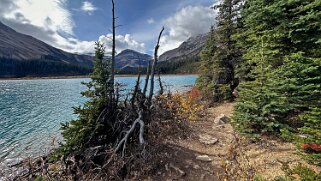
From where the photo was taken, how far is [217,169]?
762 cm

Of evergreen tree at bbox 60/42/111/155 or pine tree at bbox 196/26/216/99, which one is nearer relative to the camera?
evergreen tree at bbox 60/42/111/155

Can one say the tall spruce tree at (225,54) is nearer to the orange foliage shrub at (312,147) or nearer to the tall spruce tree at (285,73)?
the tall spruce tree at (285,73)

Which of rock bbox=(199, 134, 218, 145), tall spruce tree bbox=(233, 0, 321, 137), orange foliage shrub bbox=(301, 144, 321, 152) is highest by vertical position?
tall spruce tree bbox=(233, 0, 321, 137)

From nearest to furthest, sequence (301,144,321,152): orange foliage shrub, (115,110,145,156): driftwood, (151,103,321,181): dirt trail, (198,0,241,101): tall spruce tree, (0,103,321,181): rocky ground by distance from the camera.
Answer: (301,144,321,152): orange foliage shrub → (0,103,321,181): rocky ground → (151,103,321,181): dirt trail → (115,110,145,156): driftwood → (198,0,241,101): tall spruce tree

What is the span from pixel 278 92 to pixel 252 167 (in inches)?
136

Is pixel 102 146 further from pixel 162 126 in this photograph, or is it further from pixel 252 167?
pixel 252 167

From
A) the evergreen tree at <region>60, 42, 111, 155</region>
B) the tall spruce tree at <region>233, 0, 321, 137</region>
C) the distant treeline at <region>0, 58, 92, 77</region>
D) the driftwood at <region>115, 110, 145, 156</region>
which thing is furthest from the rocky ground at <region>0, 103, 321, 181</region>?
the distant treeline at <region>0, 58, 92, 77</region>

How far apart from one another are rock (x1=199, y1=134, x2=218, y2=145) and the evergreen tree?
4856 millimetres

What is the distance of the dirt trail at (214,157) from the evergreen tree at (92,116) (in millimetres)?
3007

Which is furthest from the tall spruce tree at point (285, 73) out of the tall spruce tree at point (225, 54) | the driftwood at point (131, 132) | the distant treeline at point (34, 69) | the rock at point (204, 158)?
the distant treeline at point (34, 69)

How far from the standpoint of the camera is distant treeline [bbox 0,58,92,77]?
153 meters

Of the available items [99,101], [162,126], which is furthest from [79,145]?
[162,126]

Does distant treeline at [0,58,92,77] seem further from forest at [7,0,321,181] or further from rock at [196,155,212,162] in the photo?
rock at [196,155,212,162]

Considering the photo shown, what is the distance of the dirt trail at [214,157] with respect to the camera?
719cm
